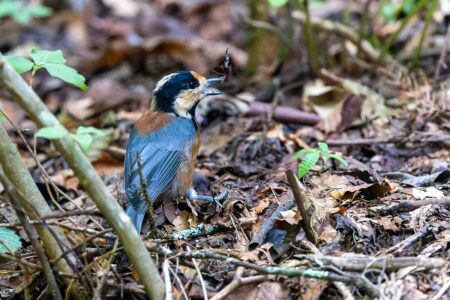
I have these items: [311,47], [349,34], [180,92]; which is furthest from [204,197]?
[349,34]

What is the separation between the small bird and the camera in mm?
4348

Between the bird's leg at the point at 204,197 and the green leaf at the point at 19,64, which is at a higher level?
the green leaf at the point at 19,64

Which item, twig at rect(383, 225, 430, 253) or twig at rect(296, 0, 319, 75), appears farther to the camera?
twig at rect(296, 0, 319, 75)

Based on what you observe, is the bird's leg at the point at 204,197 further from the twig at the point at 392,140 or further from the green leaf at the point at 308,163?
the twig at the point at 392,140

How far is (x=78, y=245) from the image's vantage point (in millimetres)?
3146

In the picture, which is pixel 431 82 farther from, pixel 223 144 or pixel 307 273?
pixel 307 273

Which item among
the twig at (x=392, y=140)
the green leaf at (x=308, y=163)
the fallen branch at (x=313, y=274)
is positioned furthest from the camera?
the twig at (x=392, y=140)

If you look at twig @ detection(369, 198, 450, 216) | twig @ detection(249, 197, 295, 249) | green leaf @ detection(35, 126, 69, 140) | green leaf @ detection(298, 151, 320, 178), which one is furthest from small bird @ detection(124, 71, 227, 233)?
green leaf @ detection(35, 126, 69, 140)

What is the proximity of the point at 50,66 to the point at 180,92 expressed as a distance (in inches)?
76.0

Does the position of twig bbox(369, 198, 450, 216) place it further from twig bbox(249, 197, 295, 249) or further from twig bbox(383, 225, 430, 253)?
twig bbox(249, 197, 295, 249)

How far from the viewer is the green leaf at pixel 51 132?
2.61 meters

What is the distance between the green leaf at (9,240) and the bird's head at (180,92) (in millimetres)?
1980

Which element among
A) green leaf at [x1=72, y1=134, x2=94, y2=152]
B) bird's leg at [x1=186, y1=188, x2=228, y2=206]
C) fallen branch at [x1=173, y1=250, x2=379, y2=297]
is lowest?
bird's leg at [x1=186, y1=188, x2=228, y2=206]

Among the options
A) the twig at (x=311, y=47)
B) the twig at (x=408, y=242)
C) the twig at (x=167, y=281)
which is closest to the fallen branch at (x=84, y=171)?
the twig at (x=167, y=281)
